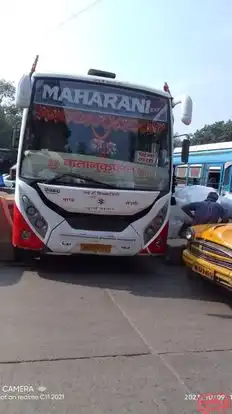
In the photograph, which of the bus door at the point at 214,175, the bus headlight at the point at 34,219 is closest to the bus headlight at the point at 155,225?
the bus headlight at the point at 34,219

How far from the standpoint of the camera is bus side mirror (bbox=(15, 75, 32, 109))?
7246 mm

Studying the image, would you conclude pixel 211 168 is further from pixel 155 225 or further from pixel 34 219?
pixel 34 219

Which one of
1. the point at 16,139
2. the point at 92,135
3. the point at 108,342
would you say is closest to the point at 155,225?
the point at 92,135

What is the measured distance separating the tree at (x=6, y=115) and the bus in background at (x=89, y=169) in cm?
4851

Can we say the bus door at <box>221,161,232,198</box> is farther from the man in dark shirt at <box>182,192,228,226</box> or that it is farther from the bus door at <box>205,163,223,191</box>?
the man in dark shirt at <box>182,192,228,226</box>

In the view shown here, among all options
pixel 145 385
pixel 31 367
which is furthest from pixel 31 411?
pixel 145 385

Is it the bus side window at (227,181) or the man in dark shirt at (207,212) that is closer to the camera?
the man in dark shirt at (207,212)

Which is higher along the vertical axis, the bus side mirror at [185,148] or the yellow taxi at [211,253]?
the bus side mirror at [185,148]

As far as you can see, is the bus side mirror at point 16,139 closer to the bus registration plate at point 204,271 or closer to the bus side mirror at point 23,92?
the bus side mirror at point 23,92

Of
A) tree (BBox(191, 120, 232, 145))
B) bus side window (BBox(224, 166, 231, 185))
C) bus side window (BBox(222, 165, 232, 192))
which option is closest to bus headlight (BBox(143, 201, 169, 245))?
bus side window (BBox(222, 165, 232, 192))

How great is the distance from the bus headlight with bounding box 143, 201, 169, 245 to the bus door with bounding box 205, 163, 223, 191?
8.07m

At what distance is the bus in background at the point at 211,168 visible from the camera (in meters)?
15.0

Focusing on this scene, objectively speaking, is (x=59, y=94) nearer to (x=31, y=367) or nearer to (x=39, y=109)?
(x=39, y=109)

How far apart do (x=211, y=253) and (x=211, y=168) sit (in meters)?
9.85
